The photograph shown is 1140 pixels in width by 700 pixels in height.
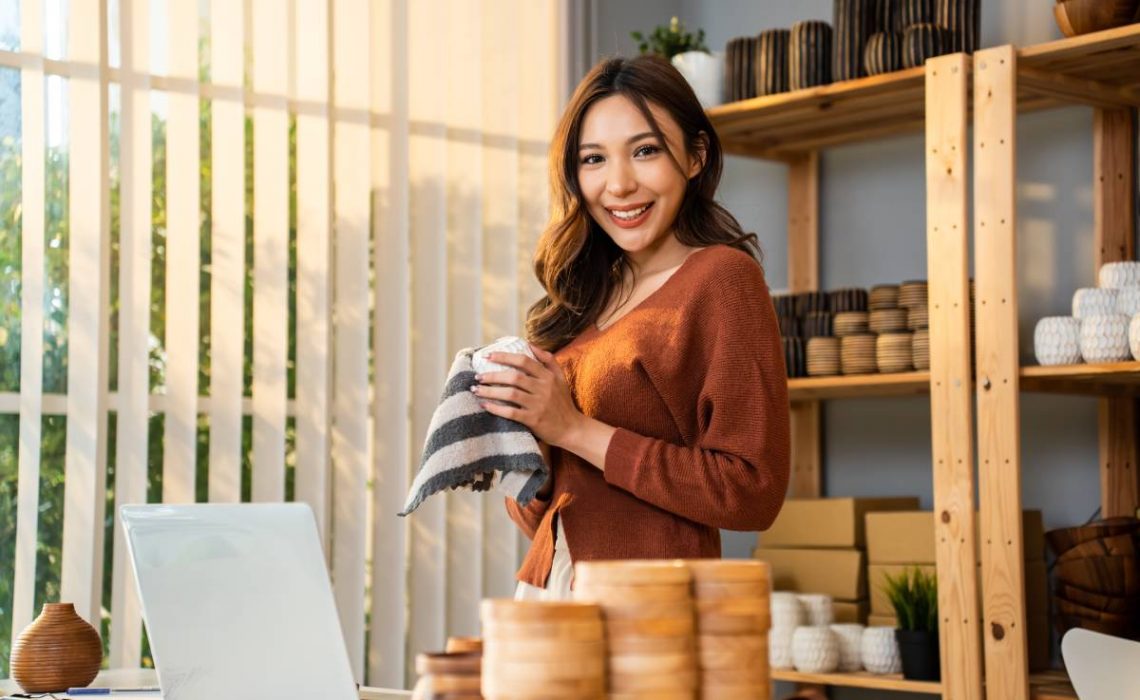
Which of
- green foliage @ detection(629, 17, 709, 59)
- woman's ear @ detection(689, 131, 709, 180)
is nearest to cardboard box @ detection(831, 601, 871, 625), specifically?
green foliage @ detection(629, 17, 709, 59)

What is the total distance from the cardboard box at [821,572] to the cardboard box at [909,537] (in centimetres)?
5

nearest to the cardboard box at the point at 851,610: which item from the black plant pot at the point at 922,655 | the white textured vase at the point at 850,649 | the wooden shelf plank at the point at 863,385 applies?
the white textured vase at the point at 850,649

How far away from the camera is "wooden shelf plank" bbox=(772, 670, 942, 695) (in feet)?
9.82

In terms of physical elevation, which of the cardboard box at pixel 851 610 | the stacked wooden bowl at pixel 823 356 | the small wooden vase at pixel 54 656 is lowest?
the cardboard box at pixel 851 610

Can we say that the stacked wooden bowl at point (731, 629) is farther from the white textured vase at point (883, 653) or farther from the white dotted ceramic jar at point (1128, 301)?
the white textured vase at point (883, 653)

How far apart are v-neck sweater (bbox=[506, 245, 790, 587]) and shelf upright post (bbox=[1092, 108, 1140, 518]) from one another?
1.74 metres

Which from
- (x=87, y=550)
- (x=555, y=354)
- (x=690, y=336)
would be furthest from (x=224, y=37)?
(x=690, y=336)

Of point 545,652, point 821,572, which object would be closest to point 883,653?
point 821,572

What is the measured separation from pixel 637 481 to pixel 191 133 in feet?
5.58

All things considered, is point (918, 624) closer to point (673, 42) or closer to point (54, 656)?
point (673, 42)

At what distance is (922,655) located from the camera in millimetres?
3037

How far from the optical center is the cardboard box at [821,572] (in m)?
3.28

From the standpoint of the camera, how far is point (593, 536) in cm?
168

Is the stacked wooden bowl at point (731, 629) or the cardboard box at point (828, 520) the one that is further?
the cardboard box at point (828, 520)
